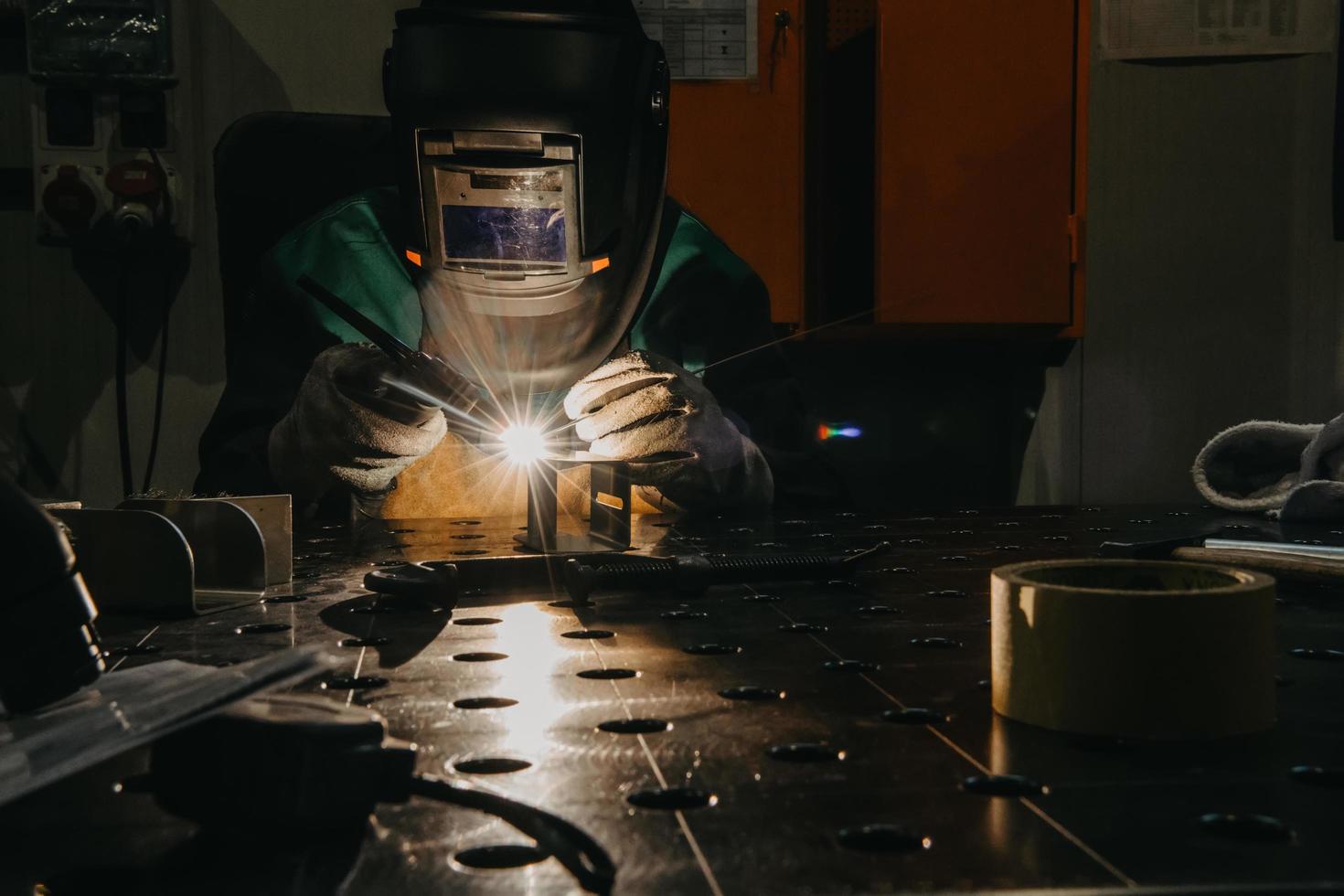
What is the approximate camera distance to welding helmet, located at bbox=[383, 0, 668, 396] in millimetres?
1271

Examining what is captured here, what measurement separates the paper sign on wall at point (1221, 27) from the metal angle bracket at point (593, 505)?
2254 millimetres

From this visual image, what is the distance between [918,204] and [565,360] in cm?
108

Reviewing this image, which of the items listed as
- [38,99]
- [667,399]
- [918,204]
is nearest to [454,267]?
[667,399]

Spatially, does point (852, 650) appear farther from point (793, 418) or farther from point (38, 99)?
point (38, 99)

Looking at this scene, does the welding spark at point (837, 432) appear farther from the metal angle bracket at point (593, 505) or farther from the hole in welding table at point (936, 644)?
the hole in welding table at point (936, 644)

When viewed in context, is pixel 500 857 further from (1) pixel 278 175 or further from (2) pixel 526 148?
(1) pixel 278 175

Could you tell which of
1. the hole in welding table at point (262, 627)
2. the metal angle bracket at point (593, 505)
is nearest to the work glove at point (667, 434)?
the metal angle bracket at point (593, 505)

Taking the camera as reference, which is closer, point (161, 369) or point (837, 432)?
point (161, 369)

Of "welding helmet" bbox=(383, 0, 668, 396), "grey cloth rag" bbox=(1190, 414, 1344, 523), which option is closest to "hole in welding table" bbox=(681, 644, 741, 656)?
"welding helmet" bbox=(383, 0, 668, 396)

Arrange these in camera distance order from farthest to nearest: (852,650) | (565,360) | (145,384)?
1. (145,384)
2. (565,360)
3. (852,650)

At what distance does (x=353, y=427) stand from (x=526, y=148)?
0.46 meters

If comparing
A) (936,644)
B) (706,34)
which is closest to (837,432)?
(706,34)

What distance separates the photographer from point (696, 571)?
895 millimetres

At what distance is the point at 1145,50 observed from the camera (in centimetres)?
278
